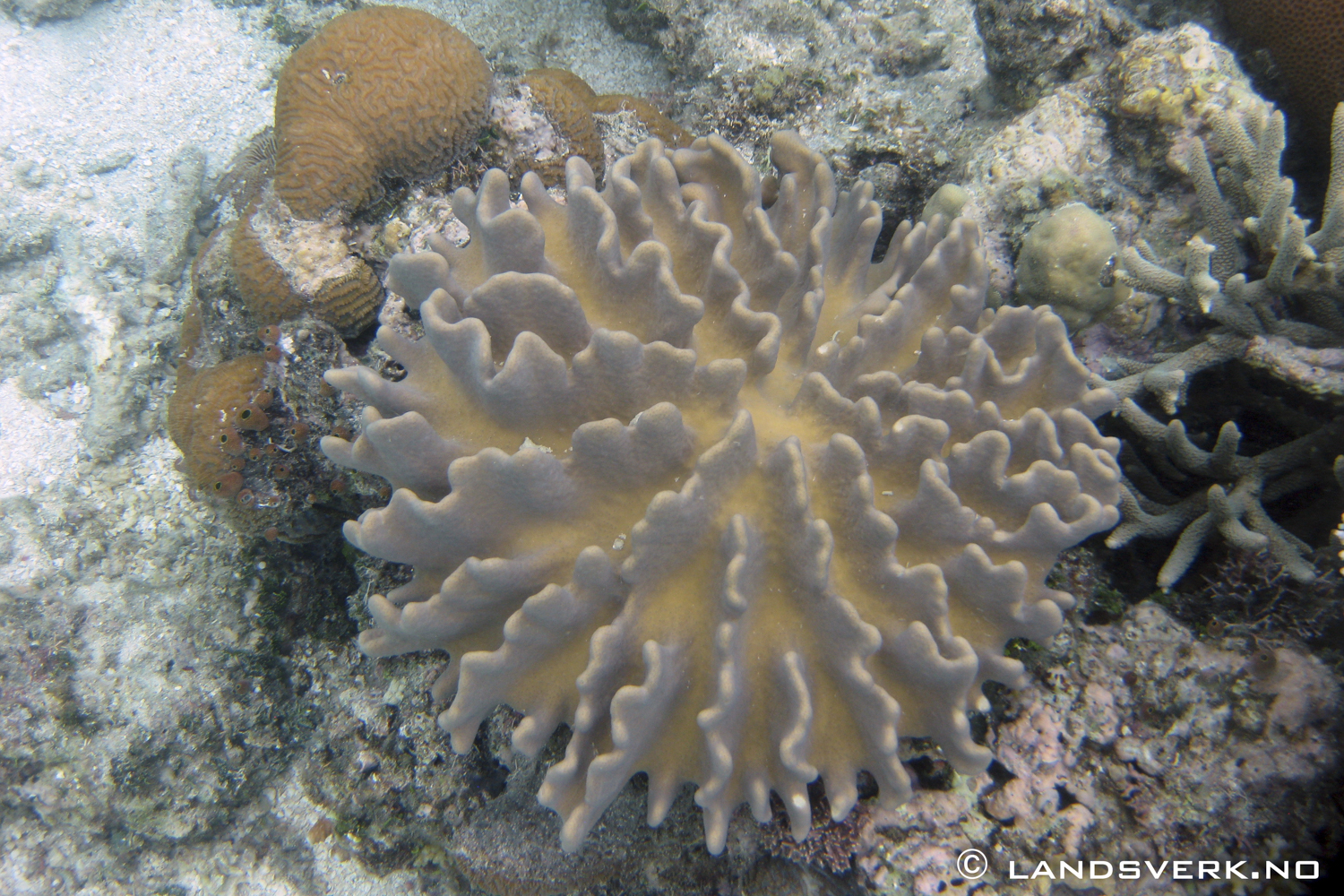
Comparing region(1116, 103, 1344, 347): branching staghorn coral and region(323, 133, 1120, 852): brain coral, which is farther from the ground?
region(1116, 103, 1344, 347): branching staghorn coral

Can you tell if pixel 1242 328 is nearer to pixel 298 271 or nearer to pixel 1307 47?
pixel 1307 47

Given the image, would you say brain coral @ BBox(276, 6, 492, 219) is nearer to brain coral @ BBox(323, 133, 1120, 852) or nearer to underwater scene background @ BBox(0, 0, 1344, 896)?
underwater scene background @ BBox(0, 0, 1344, 896)

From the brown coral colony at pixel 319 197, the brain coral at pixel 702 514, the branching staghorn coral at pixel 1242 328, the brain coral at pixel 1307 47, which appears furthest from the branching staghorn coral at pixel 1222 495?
the brown coral colony at pixel 319 197

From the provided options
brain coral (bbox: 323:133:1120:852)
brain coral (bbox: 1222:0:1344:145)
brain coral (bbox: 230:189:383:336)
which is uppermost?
brain coral (bbox: 1222:0:1344:145)

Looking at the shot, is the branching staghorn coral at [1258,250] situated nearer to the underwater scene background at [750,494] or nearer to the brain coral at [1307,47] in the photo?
the underwater scene background at [750,494]

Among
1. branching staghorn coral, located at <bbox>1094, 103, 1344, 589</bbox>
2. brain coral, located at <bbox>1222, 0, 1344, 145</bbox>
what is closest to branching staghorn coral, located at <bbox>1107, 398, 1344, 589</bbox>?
branching staghorn coral, located at <bbox>1094, 103, 1344, 589</bbox>

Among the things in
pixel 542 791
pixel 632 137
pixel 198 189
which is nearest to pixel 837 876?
pixel 542 791

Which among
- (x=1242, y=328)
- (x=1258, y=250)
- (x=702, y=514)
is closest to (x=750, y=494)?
(x=702, y=514)
